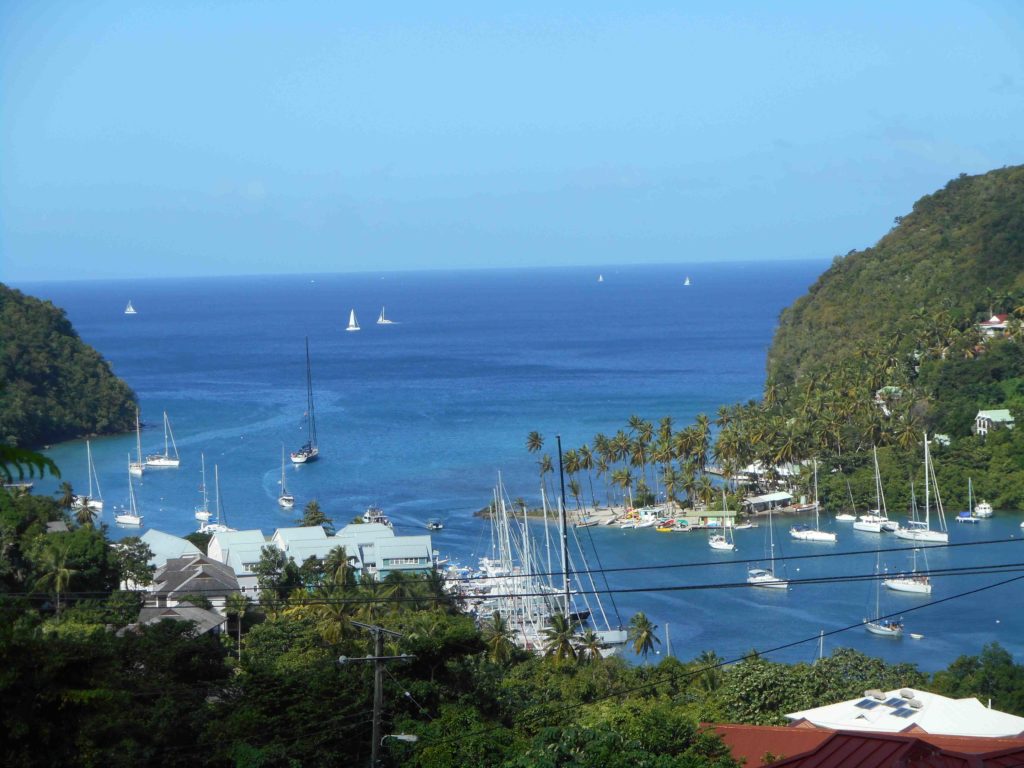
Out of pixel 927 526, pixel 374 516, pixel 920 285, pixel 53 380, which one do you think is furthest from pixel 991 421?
pixel 53 380

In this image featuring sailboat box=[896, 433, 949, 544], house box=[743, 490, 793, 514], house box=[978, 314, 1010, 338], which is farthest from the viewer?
house box=[978, 314, 1010, 338]

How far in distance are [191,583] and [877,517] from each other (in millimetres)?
19689

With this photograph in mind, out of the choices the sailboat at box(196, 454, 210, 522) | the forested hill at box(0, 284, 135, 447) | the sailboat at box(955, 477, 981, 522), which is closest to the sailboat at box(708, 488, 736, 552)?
the sailboat at box(955, 477, 981, 522)

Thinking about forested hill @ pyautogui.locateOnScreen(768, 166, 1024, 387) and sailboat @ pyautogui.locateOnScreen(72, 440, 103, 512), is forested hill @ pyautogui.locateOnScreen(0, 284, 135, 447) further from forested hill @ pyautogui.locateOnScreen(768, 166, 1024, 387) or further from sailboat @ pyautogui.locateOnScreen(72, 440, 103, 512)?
forested hill @ pyautogui.locateOnScreen(768, 166, 1024, 387)

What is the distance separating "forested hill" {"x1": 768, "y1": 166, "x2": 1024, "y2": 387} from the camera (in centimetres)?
4809

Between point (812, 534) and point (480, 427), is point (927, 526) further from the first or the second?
point (480, 427)

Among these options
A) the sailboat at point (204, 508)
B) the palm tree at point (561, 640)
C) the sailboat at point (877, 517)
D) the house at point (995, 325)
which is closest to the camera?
the palm tree at point (561, 640)

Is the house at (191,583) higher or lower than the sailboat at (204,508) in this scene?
higher

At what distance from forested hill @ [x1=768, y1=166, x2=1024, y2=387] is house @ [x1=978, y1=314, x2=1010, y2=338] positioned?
1.87 ft

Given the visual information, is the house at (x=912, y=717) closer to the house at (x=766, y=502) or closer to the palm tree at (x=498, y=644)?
the palm tree at (x=498, y=644)

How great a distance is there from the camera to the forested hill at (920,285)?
48.1 m

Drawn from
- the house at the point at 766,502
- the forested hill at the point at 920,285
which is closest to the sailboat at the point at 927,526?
the house at the point at 766,502

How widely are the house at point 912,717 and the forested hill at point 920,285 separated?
33973 millimetres

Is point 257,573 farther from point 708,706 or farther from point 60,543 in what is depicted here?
point 708,706
